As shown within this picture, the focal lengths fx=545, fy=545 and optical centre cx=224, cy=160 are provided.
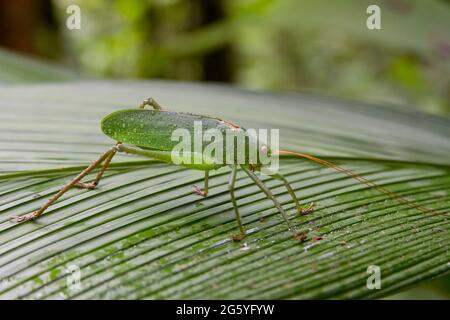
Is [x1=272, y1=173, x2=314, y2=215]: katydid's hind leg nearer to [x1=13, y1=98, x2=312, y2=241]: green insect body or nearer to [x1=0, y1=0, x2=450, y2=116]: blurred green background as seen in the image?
[x1=13, y1=98, x2=312, y2=241]: green insect body

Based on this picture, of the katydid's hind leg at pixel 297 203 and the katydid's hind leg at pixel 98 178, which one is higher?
the katydid's hind leg at pixel 98 178

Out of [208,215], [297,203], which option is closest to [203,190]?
[208,215]

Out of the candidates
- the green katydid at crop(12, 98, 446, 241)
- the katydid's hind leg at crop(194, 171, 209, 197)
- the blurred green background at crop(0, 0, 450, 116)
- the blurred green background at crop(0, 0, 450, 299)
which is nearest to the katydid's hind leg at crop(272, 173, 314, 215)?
the green katydid at crop(12, 98, 446, 241)

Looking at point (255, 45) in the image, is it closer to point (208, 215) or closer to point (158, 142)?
point (158, 142)

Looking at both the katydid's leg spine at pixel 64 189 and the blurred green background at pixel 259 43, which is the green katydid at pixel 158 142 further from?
the blurred green background at pixel 259 43

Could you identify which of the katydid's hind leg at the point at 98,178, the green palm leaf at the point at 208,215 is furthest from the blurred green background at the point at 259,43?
the katydid's hind leg at the point at 98,178

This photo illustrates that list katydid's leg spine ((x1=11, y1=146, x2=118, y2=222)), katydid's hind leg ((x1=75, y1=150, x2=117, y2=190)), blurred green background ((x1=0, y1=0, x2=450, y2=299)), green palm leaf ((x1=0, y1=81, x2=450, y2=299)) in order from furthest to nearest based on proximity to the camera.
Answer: blurred green background ((x1=0, y1=0, x2=450, y2=299)), katydid's hind leg ((x1=75, y1=150, x2=117, y2=190)), katydid's leg spine ((x1=11, y1=146, x2=118, y2=222)), green palm leaf ((x1=0, y1=81, x2=450, y2=299))
